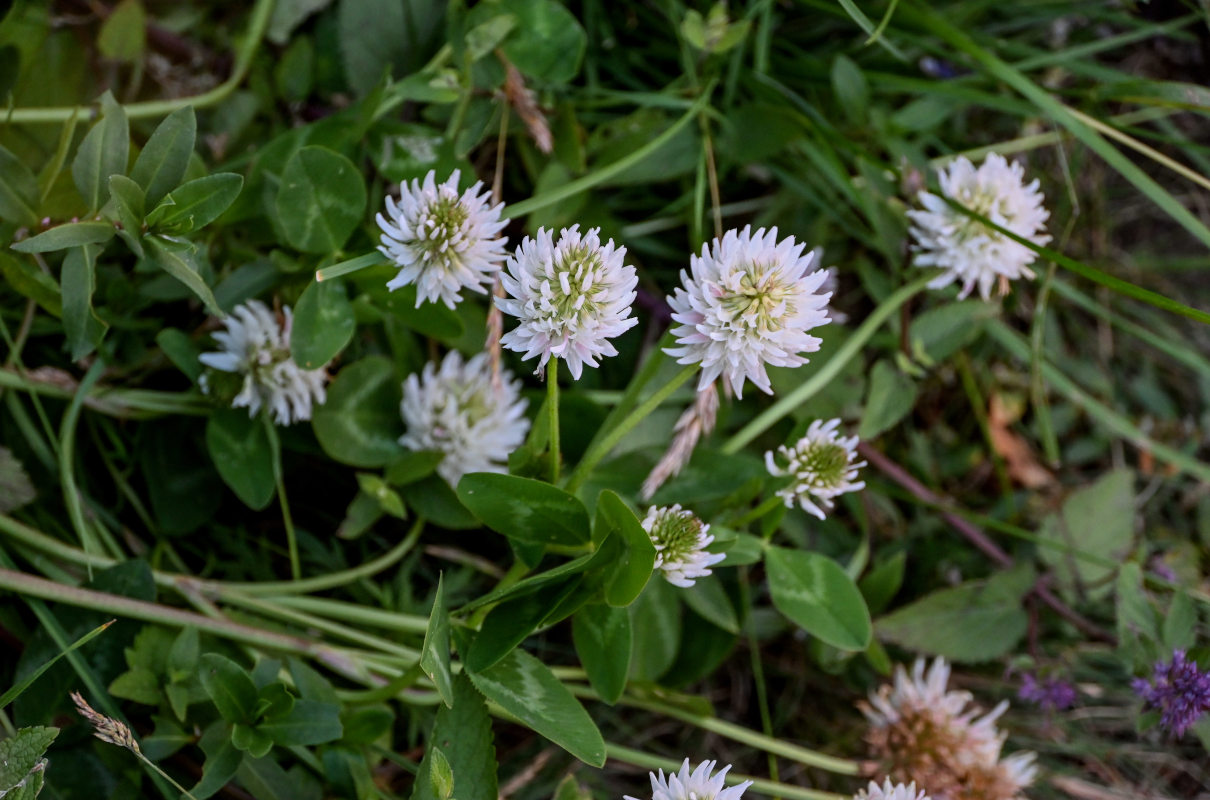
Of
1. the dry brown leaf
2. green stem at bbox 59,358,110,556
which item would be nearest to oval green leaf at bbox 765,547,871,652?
the dry brown leaf

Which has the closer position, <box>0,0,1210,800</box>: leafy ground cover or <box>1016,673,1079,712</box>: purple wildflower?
<box>0,0,1210,800</box>: leafy ground cover

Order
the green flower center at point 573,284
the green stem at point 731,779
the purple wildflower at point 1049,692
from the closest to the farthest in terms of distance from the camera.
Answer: the green flower center at point 573,284 < the green stem at point 731,779 < the purple wildflower at point 1049,692

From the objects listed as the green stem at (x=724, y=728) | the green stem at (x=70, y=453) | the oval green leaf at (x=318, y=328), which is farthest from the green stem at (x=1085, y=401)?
the green stem at (x=70, y=453)

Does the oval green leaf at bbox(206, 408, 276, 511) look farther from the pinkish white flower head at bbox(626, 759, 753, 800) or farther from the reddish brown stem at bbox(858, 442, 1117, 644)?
the reddish brown stem at bbox(858, 442, 1117, 644)

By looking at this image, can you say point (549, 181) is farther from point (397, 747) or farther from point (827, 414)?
point (397, 747)

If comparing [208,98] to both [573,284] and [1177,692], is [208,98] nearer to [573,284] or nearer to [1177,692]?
[573,284]

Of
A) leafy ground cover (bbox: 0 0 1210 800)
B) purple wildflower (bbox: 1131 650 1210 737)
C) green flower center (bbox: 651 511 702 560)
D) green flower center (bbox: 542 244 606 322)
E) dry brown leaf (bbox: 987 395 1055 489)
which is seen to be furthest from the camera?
dry brown leaf (bbox: 987 395 1055 489)

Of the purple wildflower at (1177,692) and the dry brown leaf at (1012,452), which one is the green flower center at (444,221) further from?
the dry brown leaf at (1012,452)
